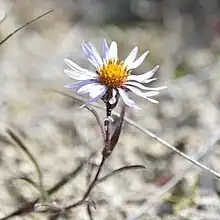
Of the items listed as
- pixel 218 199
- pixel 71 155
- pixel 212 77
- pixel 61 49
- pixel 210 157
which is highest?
pixel 61 49

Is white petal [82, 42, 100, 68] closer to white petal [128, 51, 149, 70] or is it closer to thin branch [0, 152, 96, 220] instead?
white petal [128, 51, 149, 70]

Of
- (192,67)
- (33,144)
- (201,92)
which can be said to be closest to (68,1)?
(192,67)

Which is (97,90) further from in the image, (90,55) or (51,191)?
(51,191)

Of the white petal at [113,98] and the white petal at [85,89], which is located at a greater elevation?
the white petal at [85,89]

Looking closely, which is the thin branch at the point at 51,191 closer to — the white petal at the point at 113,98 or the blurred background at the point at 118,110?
the blurred background at the point at 118,110

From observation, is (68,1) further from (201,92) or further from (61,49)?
(201,92)

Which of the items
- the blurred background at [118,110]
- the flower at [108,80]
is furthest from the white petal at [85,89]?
the blurred background at [118,110]
